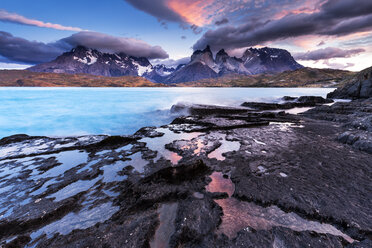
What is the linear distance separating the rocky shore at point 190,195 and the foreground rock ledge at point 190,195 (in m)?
0.04

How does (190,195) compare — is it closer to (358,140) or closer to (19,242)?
(19,242)

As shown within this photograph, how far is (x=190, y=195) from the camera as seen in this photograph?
6.97 meters

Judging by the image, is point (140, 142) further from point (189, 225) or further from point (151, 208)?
point (189, 225)

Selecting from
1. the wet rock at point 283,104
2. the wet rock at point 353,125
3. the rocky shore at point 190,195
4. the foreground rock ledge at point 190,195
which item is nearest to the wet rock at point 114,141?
the rocky shore at point 190,195

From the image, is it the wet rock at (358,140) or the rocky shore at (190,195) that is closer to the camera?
the rocky shore at (190,195)

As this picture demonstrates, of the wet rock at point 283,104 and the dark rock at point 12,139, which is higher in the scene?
the wet rock at point 283,104

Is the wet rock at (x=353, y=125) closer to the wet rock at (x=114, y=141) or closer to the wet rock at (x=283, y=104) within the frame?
the wet rock at (x=283, y=104)

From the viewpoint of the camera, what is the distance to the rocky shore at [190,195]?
5.07m

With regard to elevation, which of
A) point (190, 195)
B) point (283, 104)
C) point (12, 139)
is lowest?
point (12, 139)

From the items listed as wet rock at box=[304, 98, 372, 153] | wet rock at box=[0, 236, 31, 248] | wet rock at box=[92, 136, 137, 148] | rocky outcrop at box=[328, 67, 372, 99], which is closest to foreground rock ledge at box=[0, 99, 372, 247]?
wet rock at box=[0, 236, 31, 248]

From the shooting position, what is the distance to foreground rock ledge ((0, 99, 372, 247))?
16.6 ft

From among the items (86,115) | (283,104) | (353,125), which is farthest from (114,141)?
(283,104)

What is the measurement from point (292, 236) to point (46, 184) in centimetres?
1113

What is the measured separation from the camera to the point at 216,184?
793cm
